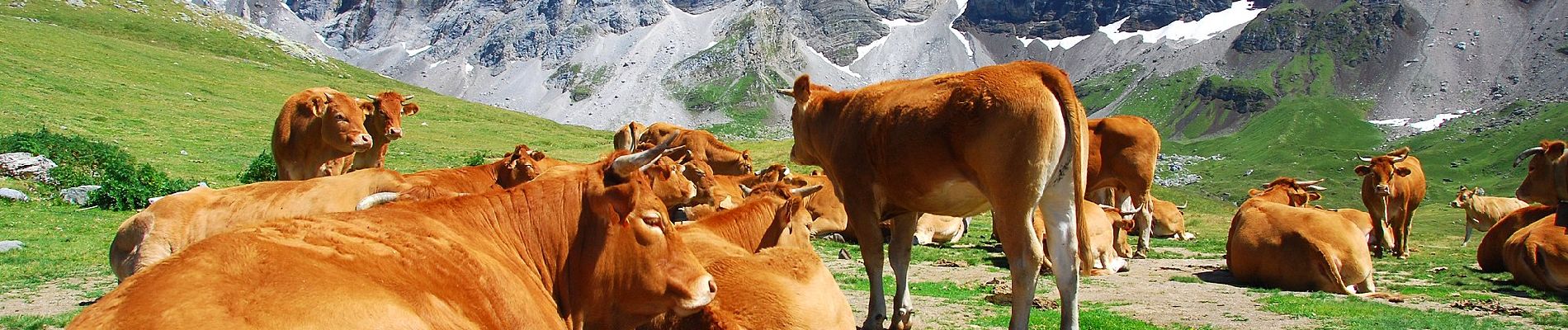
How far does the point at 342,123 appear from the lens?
14.3 m

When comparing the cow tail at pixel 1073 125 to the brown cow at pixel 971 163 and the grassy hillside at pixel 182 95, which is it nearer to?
the brown cow at pixel 971 163

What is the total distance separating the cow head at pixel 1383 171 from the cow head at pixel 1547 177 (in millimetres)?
2443

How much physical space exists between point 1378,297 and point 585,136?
6358cm

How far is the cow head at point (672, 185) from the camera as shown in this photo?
39.4 feet

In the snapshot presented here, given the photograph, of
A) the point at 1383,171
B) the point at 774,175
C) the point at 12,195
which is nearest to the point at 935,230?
the point at 774,175

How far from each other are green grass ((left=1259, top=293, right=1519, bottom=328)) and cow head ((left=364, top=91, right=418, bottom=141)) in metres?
13.8

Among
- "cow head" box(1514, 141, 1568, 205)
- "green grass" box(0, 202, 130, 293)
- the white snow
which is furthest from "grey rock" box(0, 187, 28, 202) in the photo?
Result: the white snow

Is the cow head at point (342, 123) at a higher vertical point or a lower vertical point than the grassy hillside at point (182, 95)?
higher

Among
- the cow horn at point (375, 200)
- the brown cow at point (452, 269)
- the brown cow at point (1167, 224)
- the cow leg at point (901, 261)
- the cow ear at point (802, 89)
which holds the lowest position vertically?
the brown cow at point (1167, 224)

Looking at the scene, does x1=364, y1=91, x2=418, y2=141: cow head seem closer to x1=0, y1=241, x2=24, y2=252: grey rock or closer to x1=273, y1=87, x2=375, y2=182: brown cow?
x1=273, y1=87, x2=375, y2=182: brown cow

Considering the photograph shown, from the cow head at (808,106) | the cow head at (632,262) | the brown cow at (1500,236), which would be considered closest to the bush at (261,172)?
the cow head at (808,106)

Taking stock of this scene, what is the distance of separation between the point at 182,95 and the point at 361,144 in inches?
1829

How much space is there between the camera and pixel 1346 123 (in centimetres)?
15575

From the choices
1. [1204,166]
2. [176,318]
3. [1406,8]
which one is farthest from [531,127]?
[1406,8]
